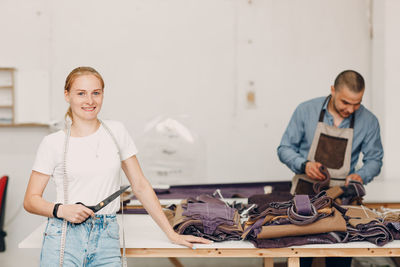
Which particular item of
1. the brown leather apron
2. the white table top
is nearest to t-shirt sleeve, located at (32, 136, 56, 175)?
the white table top

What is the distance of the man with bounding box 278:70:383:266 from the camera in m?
3.08

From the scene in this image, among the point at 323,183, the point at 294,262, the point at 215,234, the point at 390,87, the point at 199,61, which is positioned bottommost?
the point at 294,262

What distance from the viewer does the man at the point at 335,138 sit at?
10.1 feet

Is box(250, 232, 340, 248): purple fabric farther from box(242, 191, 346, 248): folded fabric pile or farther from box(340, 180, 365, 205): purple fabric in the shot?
box(340, 180, 365, 205): purple fabric

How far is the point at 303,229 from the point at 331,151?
122cm

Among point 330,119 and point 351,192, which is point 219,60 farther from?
point 351,192

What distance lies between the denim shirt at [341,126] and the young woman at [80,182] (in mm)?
1487

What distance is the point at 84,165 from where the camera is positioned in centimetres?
A: 187

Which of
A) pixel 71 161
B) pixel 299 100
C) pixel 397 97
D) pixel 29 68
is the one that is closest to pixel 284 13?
pixel 299 100

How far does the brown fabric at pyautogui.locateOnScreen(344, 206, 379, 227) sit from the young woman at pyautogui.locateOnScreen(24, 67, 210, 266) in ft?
3.37

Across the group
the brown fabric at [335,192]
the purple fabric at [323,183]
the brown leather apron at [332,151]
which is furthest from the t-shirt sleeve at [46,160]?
the brown leather apron at [332,151]

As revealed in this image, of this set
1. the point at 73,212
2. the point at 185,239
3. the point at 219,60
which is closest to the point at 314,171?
the point at 185,239

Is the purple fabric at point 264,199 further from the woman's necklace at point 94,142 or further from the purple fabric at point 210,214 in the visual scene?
the woman's necklace at point 94,142

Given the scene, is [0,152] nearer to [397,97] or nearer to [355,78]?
[355,78]
